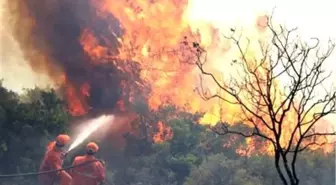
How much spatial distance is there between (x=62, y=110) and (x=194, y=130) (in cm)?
1181

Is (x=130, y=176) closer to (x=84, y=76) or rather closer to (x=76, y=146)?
(x=76, y=146)

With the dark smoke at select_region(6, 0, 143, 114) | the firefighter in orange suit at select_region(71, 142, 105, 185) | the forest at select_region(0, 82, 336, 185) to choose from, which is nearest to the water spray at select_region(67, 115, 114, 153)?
the dark smoke at select_region(6, 0, 143, 114)

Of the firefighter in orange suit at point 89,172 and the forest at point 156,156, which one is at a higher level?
the forest at point 156,156

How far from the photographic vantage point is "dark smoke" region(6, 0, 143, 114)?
3133cm

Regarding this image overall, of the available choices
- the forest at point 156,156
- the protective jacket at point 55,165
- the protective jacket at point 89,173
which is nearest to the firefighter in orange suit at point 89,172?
the protective jacket at point 89,173

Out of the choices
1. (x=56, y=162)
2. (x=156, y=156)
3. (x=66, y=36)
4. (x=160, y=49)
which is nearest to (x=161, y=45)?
(x=160, y=49)

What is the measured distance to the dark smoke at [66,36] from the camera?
3133 cm

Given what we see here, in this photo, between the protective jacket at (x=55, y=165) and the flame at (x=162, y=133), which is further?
the flame at (x=162, y=133)

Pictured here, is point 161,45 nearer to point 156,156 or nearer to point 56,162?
point 156,156

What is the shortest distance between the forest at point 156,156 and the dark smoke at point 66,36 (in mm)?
1927

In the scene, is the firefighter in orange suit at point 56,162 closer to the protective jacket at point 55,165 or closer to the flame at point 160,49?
the protective jacket at point 55,165

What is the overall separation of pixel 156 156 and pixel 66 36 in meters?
9.78

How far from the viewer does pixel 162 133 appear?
121ft

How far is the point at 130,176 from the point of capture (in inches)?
1316
